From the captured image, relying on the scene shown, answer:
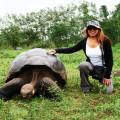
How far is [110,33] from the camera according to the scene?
774 inches

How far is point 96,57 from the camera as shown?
7949 mm

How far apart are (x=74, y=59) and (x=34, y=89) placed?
18.9 feet

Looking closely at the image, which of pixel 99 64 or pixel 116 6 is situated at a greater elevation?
pixel 116 6

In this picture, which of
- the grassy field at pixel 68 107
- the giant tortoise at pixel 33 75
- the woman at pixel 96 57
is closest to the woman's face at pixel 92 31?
the woman at pixel 96 57

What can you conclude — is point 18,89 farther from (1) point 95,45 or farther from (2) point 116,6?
(2) point 116,6

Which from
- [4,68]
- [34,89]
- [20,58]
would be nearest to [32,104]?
[34,89]

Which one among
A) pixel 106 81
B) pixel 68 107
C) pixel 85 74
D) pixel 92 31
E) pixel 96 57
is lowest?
pixel 68 107

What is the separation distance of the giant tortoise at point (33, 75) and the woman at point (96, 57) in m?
0.40

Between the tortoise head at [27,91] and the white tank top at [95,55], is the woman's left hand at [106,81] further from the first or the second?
the tortoise head at [27,91]

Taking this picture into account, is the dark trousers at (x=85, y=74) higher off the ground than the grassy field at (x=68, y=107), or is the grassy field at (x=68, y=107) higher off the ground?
the dark trousers at (x=85, y=74)

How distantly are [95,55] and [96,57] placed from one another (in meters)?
0.06

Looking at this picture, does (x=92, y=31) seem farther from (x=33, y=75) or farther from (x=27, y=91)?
(x=27, y=91)

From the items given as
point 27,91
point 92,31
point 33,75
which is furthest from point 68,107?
point 92,31

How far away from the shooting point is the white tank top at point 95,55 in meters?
7.87
